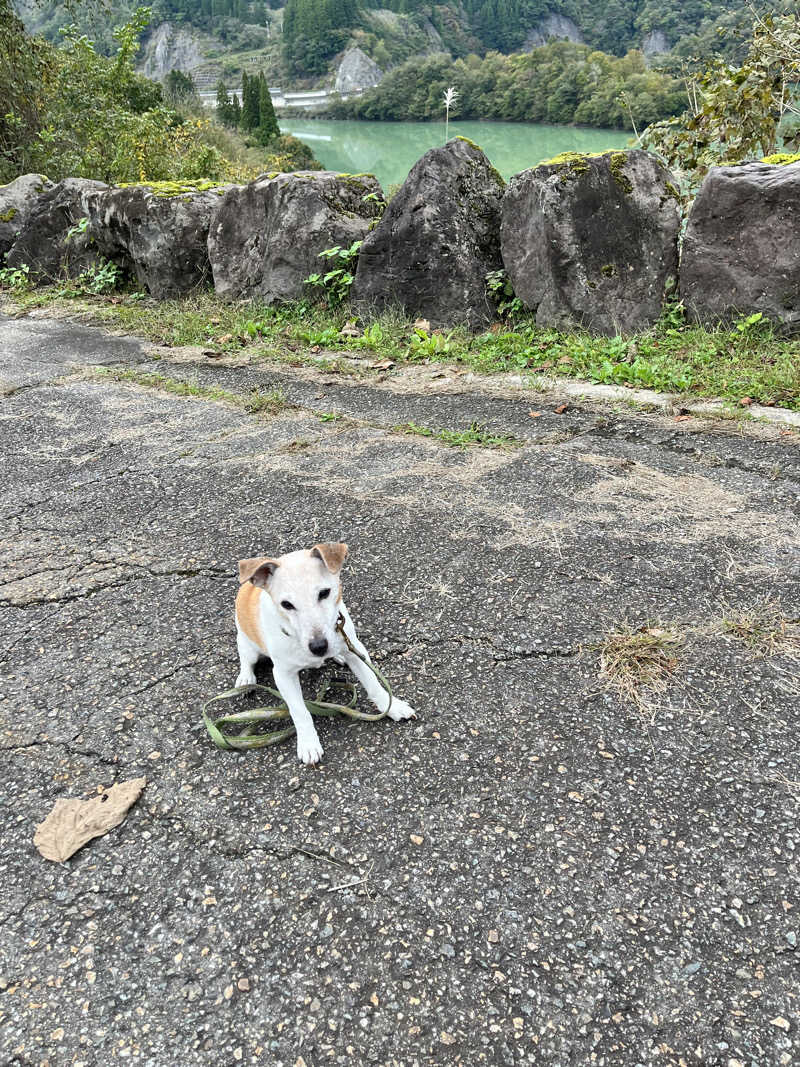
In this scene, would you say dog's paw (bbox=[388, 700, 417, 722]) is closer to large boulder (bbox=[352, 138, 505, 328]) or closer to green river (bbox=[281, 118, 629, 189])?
large boulder (bbox=[352, 138, 505, 328])

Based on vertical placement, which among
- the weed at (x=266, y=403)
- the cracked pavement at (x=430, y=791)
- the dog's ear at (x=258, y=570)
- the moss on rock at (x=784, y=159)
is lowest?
the cracked pavement at (x=430, y=791)

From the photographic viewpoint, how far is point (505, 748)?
6.87 ft

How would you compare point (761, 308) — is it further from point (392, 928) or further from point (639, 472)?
point (392, 928)

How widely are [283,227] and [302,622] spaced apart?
625 cm

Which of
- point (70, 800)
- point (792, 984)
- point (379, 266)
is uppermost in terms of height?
point (379, 266)

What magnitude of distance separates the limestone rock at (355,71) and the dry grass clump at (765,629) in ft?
260

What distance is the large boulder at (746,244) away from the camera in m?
4.99

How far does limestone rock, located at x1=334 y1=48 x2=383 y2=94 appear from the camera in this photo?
227ft

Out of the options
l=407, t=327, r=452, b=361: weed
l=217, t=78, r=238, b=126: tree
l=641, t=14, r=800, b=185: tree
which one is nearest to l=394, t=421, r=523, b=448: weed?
l=407, t=327, r=452, b=361: weed

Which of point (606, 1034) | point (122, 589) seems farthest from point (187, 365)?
point (606, 1034)

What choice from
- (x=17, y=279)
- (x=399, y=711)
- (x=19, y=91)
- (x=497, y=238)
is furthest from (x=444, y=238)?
(x=19, y=91)

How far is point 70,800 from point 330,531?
5.63 ft

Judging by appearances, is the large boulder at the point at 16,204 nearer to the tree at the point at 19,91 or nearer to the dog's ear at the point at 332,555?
the tree at the point at 19,91

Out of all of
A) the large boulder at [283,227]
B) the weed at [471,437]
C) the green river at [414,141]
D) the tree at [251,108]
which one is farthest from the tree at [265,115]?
the weed at [471,437]
